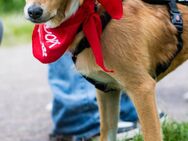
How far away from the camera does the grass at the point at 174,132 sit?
4930 millimetres

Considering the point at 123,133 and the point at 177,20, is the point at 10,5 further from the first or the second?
the point at 177,20

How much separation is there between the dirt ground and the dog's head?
2.04 meters

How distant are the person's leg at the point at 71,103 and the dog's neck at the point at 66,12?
153cm

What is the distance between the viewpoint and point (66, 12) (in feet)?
13.1

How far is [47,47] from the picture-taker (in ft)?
13.5

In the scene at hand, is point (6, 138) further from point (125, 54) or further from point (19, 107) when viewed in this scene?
point (125, 54)

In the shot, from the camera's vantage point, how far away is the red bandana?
3959 mm

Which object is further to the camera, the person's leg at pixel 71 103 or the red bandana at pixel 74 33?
the person's leg at pixel 71 103

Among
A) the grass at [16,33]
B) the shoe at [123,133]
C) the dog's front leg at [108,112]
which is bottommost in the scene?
the grass at [16,33]

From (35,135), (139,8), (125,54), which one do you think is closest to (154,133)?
(125,54)

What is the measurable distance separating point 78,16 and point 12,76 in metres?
5.62

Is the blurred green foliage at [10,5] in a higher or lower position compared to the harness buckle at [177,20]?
lower

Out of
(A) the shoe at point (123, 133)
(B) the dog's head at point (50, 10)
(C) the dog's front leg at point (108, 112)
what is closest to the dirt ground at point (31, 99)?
(A) the shoe at point (123, 133)

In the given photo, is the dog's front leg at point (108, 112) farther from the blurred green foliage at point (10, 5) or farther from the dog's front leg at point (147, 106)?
the blurred green foliage at point (10, 5)
